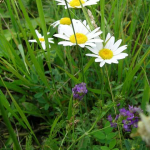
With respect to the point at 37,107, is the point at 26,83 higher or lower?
higher

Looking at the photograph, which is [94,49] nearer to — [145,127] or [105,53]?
[105,53]

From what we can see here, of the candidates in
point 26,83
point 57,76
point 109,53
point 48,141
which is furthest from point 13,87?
point 109,53

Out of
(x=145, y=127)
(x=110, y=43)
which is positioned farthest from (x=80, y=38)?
(x=145, y=127)

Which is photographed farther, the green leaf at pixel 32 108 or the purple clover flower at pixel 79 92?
the green leaf at pixel 32 108

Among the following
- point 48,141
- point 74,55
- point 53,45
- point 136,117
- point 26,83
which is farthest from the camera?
point 53,45

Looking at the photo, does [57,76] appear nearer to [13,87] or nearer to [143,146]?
[13,87]

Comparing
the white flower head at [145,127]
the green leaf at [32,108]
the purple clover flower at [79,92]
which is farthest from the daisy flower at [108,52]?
the white flower head at [145,127]

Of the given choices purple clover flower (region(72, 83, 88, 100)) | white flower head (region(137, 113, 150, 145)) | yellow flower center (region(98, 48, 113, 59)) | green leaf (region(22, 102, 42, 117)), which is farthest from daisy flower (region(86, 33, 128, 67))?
white flower head (region(137, 113, 150, 145))

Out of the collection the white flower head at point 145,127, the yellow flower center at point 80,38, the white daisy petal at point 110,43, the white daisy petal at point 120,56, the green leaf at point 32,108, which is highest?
the white flower head at point 145,127

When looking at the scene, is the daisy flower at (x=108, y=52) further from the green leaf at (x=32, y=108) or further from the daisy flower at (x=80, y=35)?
the green leaf at (x=32, y=108)
